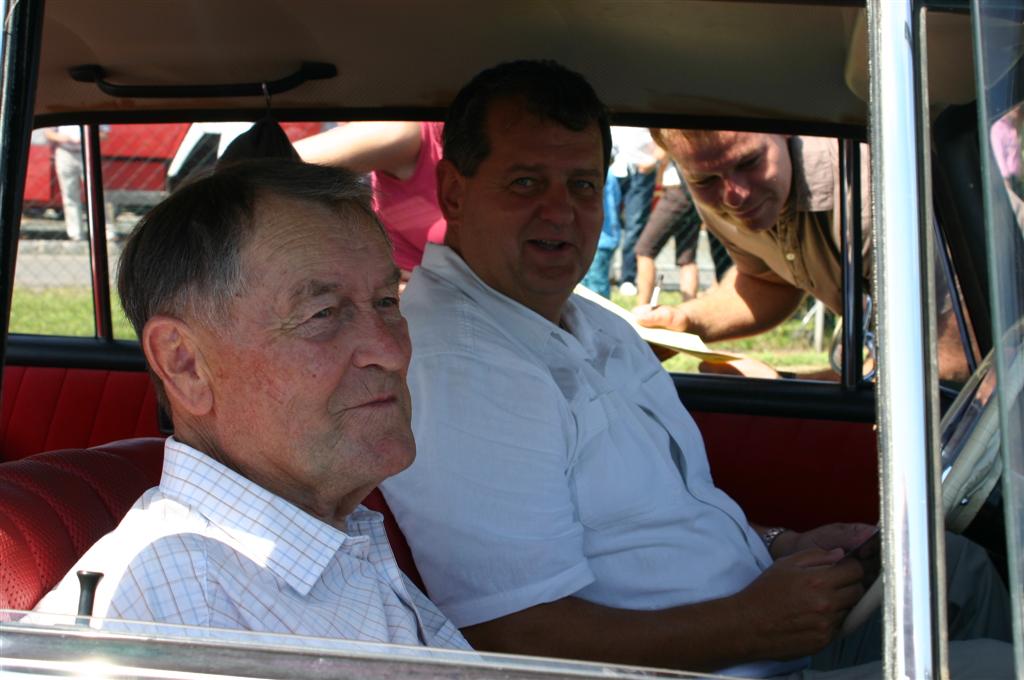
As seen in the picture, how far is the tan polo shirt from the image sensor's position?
10.8 ft

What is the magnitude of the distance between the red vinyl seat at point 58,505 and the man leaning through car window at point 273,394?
0.08 meters

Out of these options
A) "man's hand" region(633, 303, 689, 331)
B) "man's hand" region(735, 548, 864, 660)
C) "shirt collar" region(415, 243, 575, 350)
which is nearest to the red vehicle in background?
"shirt collar" region(415, 243, 575, 350)

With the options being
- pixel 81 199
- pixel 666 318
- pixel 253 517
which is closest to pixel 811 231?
pixel 666 318

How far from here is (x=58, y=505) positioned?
1666 millimetres

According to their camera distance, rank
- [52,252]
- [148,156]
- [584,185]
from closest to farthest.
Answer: [584,185] → [148,156] → [52,252]

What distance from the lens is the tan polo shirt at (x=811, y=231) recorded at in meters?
3.31

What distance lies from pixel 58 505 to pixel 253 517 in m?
0.31

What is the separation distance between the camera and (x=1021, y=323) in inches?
46.5

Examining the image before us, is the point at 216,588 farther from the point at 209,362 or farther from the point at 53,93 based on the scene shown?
the point at 53,93

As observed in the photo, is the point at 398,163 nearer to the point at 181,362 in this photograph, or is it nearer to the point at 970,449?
the point at 181,362

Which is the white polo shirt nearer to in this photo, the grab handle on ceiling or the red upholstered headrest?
the red upholstered headrest

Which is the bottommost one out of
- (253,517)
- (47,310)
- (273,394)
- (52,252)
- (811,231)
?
(253,517)

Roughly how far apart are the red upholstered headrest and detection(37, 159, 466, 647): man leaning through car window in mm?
78

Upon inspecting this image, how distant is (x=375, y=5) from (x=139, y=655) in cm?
171
